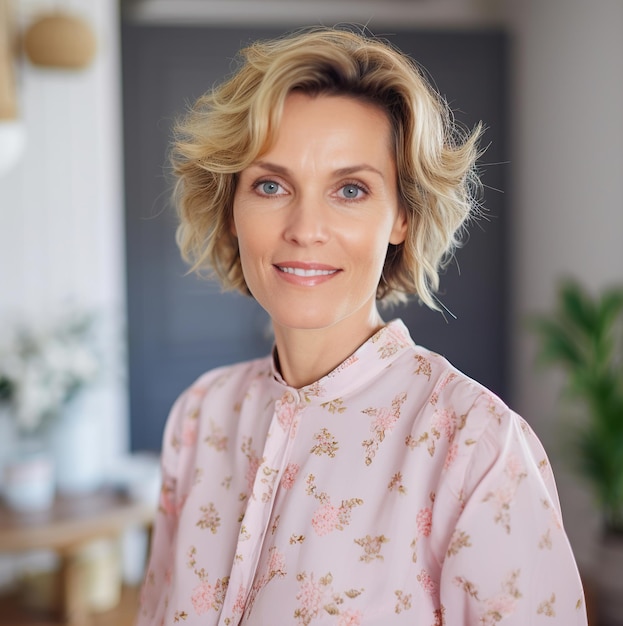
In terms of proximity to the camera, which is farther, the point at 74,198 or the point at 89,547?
the point at 74,198

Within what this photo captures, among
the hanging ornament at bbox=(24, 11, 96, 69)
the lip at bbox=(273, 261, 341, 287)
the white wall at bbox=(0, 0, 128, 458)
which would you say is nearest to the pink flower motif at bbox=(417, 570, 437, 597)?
the lip at bbox=(273, 261, 341, 287)

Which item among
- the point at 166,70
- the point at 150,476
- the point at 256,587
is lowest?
the point at 150,476

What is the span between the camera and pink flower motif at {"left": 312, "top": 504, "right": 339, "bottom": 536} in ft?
3.18

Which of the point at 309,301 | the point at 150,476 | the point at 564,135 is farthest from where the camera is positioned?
the point at 564,135

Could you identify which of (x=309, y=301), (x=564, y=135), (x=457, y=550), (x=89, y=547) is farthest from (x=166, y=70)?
(x=457, y=550)

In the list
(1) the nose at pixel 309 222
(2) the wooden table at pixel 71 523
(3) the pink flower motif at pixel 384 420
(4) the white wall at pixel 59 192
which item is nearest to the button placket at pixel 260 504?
(3) the pink flower motif at pixel 384 420

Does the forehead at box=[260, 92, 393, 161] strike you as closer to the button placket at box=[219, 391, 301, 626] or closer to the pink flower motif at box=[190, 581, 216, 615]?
the button placket at box=[219, 391, 301, 626]

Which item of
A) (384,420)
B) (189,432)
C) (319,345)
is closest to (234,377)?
→ (189,432)

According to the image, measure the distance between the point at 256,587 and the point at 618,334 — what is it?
267 cm

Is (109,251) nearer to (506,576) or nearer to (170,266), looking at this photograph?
(170,266)

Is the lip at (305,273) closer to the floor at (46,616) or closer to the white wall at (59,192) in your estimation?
the white wall at (59,192)

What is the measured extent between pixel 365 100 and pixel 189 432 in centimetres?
54

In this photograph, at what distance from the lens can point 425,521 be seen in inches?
36.5

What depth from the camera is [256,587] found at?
1.01 meters
